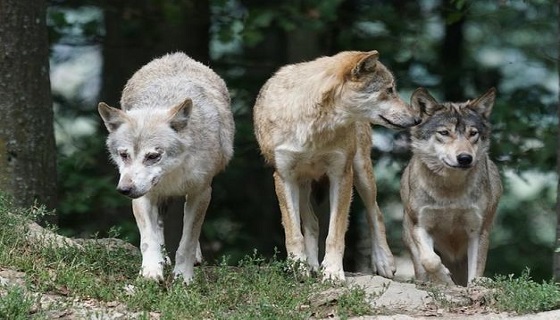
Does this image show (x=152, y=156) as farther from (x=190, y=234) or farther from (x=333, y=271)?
(x=333, y=271)

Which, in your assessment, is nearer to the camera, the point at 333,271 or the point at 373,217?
the point at 333,271

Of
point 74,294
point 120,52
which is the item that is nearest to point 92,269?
point 74,294

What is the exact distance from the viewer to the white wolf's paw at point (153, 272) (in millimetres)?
8141

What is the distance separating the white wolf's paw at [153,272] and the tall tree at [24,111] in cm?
240

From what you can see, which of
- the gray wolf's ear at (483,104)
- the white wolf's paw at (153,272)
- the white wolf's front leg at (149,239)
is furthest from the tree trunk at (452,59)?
the white wolf's paw at (153,272)

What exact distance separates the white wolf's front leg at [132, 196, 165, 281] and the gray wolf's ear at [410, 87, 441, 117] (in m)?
2.87

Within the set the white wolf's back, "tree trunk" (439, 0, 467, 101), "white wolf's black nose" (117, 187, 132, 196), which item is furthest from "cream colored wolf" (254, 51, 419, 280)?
"tree trunk" (439, 0, 467, 101)

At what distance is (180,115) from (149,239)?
3.26 ft

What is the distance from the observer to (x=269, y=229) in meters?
15.2

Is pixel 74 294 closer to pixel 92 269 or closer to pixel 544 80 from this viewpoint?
pixel 92 269

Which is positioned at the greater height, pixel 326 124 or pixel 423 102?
pixel 326 124

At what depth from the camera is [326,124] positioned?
927 cm

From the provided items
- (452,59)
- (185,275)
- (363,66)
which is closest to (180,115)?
(185,275)

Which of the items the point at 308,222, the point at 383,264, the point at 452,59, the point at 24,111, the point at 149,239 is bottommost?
the point at 383,264
